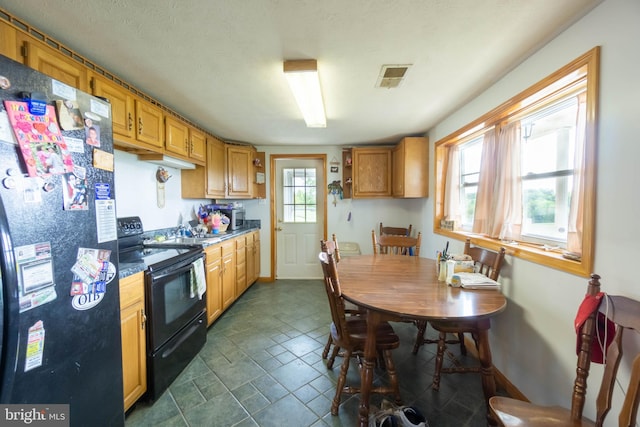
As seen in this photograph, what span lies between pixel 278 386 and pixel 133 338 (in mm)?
1007

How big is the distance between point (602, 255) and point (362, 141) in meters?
2.94

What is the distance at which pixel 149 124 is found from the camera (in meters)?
1.99

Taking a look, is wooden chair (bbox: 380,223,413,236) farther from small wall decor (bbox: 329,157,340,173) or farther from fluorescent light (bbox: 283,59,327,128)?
fluorescent light (bbox: 283,59,327,128)

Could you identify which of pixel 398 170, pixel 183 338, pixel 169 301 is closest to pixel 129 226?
pixel 169 301

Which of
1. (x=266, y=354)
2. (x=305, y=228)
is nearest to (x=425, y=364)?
(x=266, y=354)

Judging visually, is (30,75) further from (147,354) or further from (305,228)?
(305,228)

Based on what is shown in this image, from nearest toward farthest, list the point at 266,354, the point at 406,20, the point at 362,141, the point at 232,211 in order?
the point at 406,20 < the point at 266,354 < the point at 232,211 < the point at 362,141

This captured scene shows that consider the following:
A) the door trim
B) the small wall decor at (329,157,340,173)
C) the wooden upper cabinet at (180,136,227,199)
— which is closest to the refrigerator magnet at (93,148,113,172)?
the wooden upper cabinet at (180,136,227,199)

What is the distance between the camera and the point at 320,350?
2.12m

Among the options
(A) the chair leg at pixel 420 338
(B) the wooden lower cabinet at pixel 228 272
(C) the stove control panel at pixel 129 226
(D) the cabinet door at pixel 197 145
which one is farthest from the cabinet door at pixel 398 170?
(C) the stove control panel at pixel 129 226

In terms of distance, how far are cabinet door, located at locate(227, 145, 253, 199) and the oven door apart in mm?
1656

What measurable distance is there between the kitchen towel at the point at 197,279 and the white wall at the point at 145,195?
33.3 inches

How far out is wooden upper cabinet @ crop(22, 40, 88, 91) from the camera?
1176 millimetres

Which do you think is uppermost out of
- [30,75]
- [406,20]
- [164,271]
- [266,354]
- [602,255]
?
[406,20]
